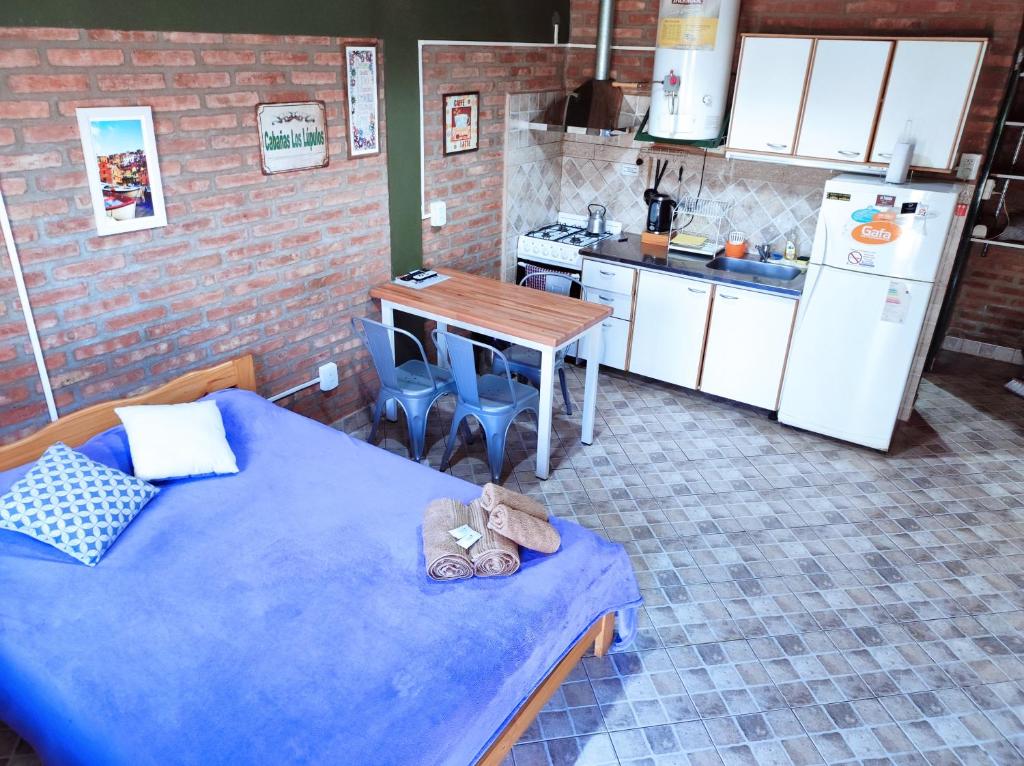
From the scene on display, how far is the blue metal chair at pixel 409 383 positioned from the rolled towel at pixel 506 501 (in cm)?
128

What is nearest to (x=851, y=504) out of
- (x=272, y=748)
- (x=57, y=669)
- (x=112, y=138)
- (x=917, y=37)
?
(x=917, y=37)

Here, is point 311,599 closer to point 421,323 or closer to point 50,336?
point 50,336

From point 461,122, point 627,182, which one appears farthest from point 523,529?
point 627,182

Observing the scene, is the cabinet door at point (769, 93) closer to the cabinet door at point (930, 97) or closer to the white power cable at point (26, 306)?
the cabinet door at point (930, 97)

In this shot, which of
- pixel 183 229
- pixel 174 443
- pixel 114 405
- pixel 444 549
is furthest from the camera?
pixel 183 229

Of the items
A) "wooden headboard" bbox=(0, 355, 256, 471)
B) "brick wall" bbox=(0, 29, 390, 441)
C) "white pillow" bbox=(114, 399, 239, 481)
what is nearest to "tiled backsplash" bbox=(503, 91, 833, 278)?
"brick wall" bbox=(0, 29, 390, 441)

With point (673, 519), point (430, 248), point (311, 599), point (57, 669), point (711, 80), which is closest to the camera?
point (57, 669)

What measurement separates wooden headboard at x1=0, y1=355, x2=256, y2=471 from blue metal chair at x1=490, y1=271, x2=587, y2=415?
1270 millimetres

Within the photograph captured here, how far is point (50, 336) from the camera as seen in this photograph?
2.76 meters

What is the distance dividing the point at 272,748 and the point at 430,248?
3144mm

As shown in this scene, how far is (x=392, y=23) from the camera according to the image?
3729 millimetres

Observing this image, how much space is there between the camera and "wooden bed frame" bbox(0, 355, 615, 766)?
2180mm

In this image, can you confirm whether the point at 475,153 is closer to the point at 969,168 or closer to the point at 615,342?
the point at 615,342

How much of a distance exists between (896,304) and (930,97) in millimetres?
1035
